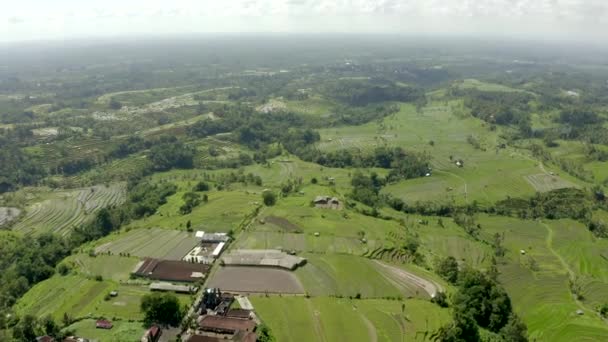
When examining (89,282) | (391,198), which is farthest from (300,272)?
(391,198)

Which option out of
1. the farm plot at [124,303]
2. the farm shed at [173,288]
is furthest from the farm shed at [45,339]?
the farm shed at [173,288]

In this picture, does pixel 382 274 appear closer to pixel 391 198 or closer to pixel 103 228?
pixel 391 198

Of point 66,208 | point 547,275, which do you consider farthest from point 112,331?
point 547,275

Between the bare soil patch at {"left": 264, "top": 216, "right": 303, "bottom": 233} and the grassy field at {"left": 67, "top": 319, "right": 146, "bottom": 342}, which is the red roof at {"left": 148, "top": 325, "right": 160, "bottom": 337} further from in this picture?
the bare soil patch at {"left": 264, "top": 216, "right": 303, "bottom": 233}

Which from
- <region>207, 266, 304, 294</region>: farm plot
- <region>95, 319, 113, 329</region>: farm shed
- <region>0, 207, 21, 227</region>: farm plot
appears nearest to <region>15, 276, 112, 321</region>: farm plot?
<region>95, 319, 113, 329</region>: farm shed

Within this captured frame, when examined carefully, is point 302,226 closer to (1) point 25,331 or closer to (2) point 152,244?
(2) point 152,244

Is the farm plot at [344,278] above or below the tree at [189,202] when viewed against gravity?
below

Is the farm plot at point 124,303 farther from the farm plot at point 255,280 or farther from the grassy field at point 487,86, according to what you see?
the grassy field at point 487,86
